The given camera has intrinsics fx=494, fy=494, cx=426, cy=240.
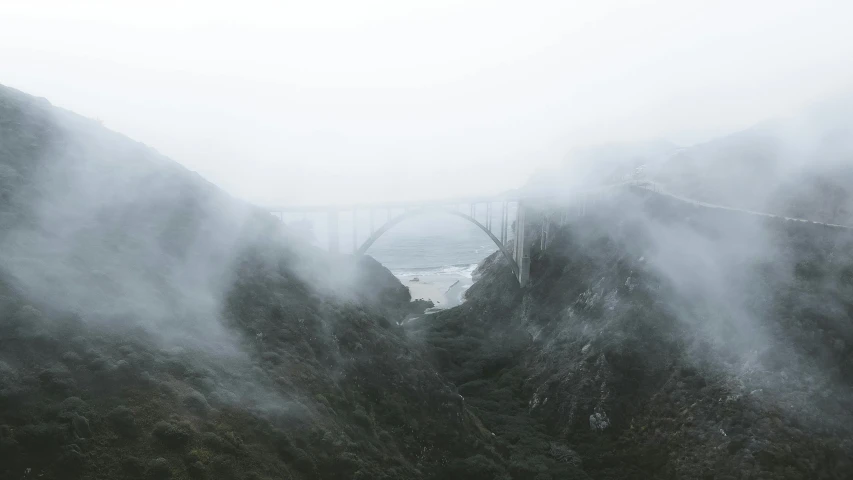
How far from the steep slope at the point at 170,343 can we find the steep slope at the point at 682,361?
7854 mm

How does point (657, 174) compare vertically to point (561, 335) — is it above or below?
above

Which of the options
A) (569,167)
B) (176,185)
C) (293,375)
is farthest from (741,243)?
(569,167)

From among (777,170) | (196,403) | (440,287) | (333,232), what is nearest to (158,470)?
(196,403)

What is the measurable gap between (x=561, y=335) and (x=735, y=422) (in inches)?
659

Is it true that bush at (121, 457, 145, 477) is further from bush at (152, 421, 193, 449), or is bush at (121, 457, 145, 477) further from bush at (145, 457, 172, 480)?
bush at (152, 421, 193, 449)

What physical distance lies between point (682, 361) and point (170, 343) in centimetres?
3239

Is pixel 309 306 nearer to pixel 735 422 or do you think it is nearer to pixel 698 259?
pixel 735 422

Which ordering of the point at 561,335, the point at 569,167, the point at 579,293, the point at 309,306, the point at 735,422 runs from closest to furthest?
the point at 735,422
the point at 309,306
the point at 561,335
the point at 579,293
the point at 569,167

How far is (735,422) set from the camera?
29062mm

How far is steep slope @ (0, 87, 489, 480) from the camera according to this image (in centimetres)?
1764

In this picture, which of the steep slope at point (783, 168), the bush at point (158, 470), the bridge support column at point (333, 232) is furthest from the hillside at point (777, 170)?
the bush at point (158, 470)

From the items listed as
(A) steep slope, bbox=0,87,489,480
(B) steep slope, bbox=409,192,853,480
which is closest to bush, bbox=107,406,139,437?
(A) steep slope, bbox=0,87,489,480

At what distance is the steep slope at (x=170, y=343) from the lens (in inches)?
695

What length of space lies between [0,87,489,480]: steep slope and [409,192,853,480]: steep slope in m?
7.85
